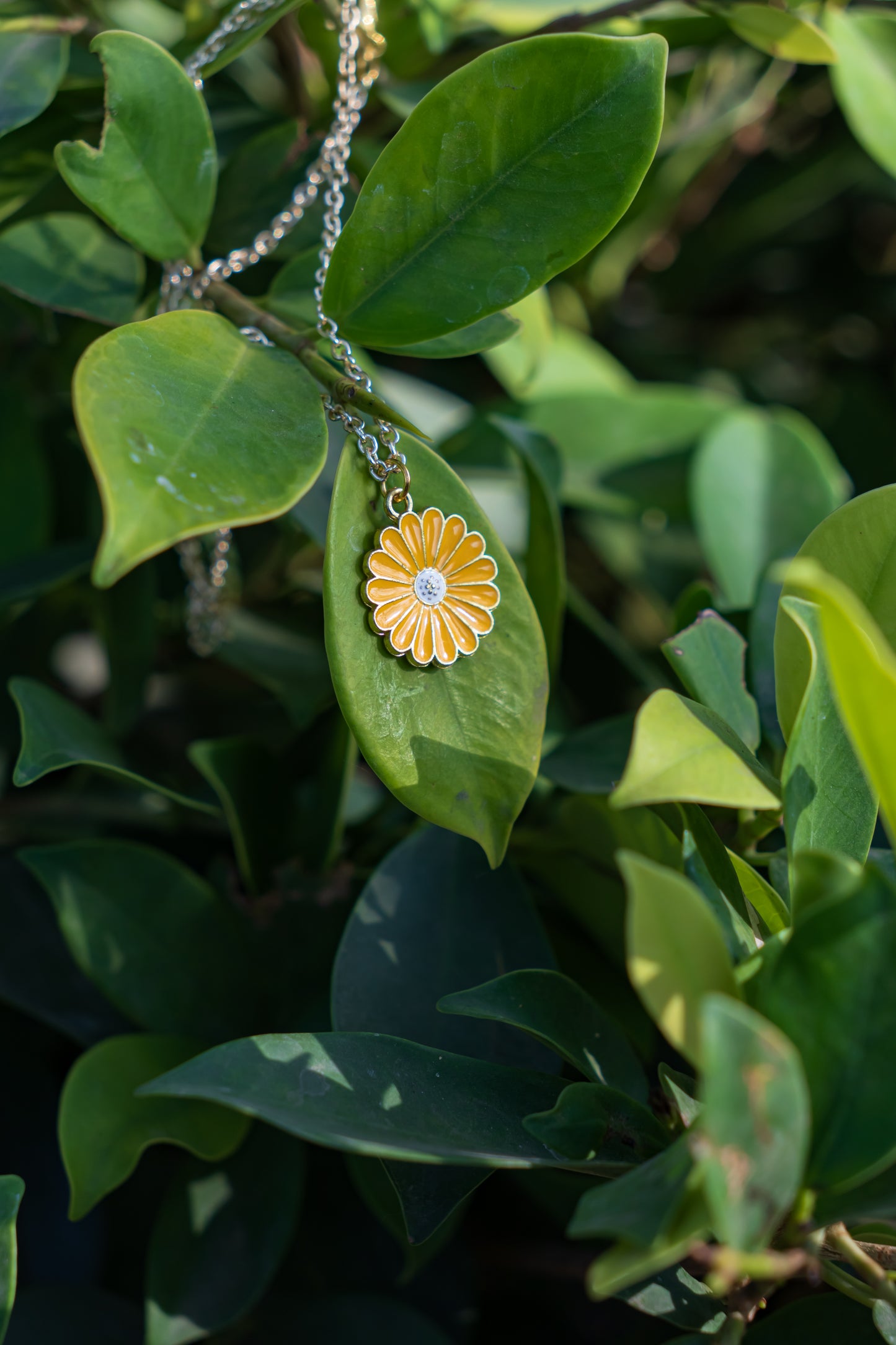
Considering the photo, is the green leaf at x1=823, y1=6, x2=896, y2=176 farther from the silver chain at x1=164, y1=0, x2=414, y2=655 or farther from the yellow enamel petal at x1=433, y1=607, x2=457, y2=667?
the yellow enamel petal at x1=433, y1=607, x2=457, y2=667

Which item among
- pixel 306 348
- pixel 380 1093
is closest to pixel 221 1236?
pixel 380 1093

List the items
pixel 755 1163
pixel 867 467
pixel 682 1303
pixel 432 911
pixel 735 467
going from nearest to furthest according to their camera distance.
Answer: pixel 755 1163 < pixel 682 1303 < pixel 432 911 < pixel 735 467 < pixel 867 467

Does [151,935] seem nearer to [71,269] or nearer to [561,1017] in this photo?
[561,1017]

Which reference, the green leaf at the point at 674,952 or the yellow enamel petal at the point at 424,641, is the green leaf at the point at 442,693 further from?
the green leaf at the point at 674,952

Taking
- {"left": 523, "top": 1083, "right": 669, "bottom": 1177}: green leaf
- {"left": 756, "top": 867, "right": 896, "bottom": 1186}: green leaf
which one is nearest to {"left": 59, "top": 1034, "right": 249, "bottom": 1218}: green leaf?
{"left": 523, "top": 1083, "right": 669, "bottom": 1177}: green leaf

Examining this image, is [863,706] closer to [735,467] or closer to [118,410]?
[118,410]

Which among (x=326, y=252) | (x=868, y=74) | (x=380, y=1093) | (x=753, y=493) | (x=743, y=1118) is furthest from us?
(x=753, y=493)

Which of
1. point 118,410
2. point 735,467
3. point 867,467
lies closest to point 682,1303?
point 118,410
